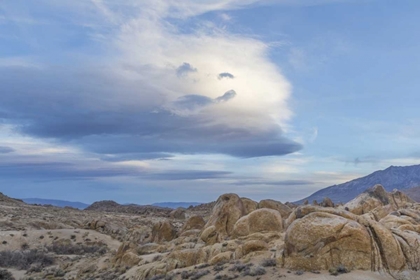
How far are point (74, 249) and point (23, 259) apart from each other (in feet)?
26.7

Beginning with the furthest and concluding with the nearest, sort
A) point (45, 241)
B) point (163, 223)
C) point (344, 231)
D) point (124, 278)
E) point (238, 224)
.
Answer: point (45, 241)
point (163, 223)
point (238, 224)
point (124, 278)
point (344, 231)

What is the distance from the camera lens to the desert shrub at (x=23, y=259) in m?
41.0

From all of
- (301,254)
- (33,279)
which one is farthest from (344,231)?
(33,279)

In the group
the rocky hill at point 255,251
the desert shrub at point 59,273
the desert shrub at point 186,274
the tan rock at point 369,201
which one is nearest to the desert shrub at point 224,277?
the rocky hill at point 255,251

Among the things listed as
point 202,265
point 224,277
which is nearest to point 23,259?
point 202,265

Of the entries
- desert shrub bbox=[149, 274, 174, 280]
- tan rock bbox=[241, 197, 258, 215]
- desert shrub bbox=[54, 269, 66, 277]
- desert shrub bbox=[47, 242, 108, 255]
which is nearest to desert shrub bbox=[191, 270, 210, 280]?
desert shrub bbox=[149, 274, 174, 280]

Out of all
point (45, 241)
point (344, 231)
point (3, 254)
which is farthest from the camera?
point (45, 241)

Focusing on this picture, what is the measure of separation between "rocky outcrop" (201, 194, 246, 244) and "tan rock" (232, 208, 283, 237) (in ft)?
10.6

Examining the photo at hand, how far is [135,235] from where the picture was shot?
52.7m

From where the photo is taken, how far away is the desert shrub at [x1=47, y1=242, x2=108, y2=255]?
48.4m

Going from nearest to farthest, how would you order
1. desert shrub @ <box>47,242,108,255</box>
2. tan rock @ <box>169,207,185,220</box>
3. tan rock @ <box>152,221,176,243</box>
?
tan rock @ <box>152,221,176,243</box> → desert shrub @ <box>47,242,108,255</box> → tan rock @ <box>169,207,185,220</box>

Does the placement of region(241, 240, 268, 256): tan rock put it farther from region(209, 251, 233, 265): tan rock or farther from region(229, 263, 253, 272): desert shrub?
region(229, 263, 253, 272): desert shrub

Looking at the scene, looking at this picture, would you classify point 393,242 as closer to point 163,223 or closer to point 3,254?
point 163,223

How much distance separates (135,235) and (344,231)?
3651 centimetres
